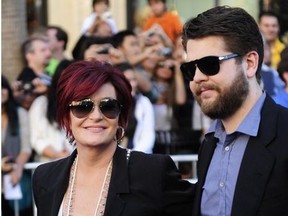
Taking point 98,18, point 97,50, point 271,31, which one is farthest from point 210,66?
point 98,18

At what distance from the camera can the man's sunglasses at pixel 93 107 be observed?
4.04 m

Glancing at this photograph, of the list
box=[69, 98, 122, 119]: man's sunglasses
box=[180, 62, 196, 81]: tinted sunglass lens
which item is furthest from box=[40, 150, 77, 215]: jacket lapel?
box=[180, 62, 196, 81]: tinted sunglass lens

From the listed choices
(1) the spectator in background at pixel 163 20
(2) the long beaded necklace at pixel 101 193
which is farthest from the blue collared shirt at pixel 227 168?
(1) the spectator in background at pixel 163 20

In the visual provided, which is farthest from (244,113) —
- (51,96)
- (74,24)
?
(74,24)

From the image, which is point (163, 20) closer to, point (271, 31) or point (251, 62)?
point (271, 31)

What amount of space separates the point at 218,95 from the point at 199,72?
0.48 ft

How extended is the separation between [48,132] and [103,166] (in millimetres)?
3859

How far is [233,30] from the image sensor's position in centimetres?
362

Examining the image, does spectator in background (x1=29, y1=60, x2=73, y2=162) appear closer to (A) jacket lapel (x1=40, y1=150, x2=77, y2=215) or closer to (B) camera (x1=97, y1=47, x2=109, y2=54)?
(B) camera (x1=97, y1=47, x2=109, y2=54)

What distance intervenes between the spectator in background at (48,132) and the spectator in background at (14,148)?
79mm

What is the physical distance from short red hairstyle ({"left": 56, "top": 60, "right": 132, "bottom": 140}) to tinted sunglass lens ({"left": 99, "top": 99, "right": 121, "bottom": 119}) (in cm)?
7

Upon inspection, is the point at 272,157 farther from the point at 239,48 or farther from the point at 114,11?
the point at 114,11

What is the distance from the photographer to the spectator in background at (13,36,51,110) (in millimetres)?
8547

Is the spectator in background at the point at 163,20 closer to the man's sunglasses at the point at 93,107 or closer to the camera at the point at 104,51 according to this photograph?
the camera at the point at 104,51
